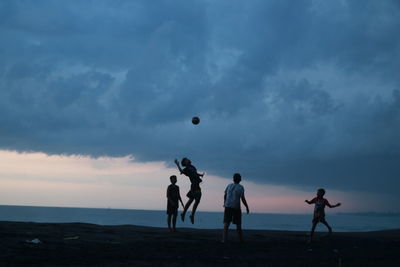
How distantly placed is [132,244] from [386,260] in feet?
19.9

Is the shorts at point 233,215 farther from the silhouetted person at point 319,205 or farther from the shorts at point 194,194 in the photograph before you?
the silhouetted person at point 319,205

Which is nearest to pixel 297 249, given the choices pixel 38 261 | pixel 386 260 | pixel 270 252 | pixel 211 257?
pixel 270 252

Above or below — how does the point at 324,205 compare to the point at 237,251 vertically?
above

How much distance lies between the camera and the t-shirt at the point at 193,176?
54.4 feet

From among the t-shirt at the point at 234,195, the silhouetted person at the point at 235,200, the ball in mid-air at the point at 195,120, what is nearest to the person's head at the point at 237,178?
the silhouetted person at the point at 235,200

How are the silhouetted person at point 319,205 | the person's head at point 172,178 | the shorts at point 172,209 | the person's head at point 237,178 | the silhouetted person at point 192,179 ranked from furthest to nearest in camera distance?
the person's head at point 172,178 → the shorts at point 172,209 → the silhouetted person at point 192,179 → the silhouetted person at point 319,205 → the person's head at point 237,178

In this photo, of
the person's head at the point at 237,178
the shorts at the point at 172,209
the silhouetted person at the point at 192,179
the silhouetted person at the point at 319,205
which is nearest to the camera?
the person's head at the point at 237,178

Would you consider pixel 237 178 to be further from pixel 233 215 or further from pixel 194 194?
pixel 194 194

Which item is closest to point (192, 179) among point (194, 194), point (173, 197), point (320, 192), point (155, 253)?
point (194, 194)

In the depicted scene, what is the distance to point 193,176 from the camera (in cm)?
1661

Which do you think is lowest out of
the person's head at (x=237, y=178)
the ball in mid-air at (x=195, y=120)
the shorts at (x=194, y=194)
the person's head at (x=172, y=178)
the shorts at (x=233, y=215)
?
the shorts at (x=233, y=215)

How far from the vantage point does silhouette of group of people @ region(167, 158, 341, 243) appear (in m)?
14.0

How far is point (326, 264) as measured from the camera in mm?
9469

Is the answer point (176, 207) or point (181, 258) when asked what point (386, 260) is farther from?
point (176, 207)
